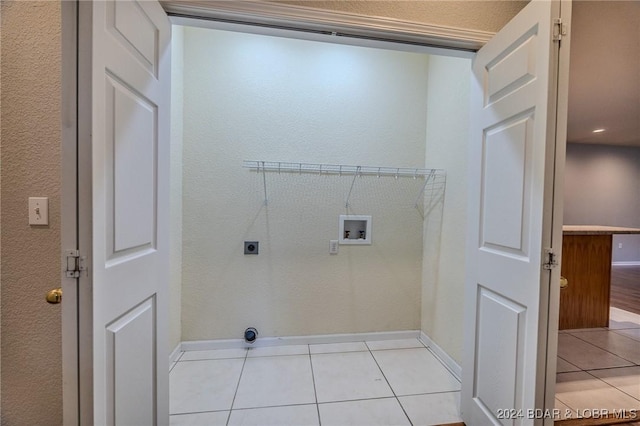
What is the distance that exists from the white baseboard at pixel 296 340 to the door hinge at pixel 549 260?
5.50ft

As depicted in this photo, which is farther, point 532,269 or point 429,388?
point 429,388

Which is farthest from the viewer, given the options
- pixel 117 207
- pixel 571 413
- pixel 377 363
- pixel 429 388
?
pixel 377 363

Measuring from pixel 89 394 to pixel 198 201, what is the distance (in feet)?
5.07

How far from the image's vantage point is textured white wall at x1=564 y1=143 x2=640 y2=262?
6.11 m

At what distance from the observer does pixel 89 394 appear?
807mm

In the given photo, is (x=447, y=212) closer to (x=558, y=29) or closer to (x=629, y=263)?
(x=558, y=29)

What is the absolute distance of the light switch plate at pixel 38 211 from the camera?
1139 millimetres

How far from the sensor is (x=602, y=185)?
619 centimetres

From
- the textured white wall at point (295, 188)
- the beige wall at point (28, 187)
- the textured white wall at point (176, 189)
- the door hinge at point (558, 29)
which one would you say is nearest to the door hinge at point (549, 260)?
the door hinge at point (558, 29)

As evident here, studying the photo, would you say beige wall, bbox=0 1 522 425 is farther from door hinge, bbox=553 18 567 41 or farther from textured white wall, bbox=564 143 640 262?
textured white wall, bbox=564 143 640 262

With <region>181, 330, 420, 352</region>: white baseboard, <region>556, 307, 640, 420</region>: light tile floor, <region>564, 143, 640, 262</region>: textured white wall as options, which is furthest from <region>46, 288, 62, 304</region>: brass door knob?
<region>564, 143, 640, 262</region>: textured white wall

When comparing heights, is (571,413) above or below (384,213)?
below

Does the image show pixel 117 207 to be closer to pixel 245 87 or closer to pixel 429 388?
pixel 245 87

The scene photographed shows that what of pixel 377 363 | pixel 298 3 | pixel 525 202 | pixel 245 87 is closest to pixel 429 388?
pixel 377 363
